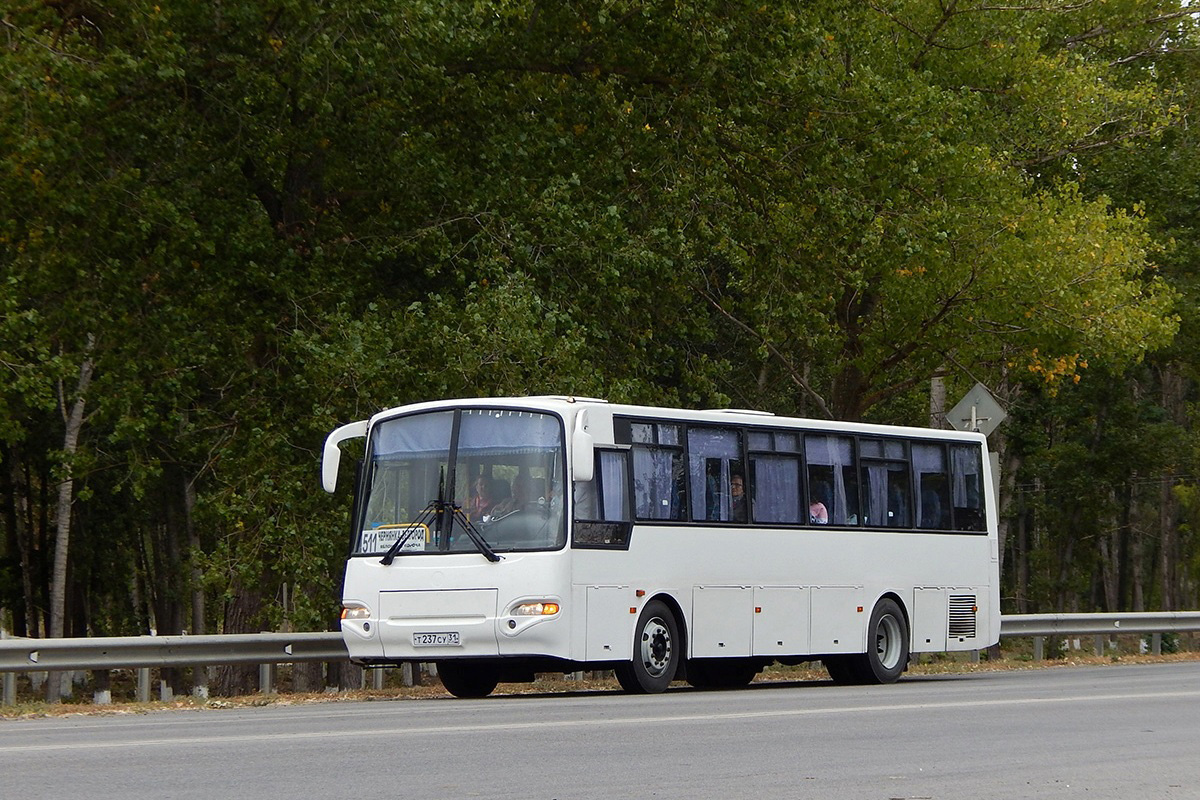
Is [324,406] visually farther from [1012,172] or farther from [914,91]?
[1012,172]

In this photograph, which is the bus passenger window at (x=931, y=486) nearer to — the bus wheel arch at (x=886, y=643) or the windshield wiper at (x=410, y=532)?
the bus wheel arch at (x=886, y=643)

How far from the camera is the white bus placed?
58.1ft

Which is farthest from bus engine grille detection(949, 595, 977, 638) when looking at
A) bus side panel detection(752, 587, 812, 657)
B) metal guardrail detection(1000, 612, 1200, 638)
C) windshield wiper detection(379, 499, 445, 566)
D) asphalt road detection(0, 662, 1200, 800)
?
windshield wiper detection(379, 499, 445, 566)

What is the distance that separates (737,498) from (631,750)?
9406 mm

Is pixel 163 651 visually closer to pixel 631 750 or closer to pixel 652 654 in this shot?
pixel 652 654

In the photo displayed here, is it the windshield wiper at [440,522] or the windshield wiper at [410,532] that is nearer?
the windshield wiper at [440,522]

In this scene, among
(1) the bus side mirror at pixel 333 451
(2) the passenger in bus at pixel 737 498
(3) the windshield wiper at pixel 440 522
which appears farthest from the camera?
(2) the passenger in bus at pixel 737 498

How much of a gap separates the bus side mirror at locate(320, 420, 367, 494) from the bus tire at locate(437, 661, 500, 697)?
7.00 ft

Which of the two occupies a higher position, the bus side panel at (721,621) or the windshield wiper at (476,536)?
the windshield wiper at (476,536)

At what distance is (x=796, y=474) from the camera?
21172 mm

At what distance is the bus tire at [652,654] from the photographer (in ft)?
60.7

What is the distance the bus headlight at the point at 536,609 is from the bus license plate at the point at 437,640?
23.8 inches

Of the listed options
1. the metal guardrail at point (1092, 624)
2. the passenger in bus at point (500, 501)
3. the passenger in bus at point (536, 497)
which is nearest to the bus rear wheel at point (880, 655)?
the metal guardrail at point (1092, 624)

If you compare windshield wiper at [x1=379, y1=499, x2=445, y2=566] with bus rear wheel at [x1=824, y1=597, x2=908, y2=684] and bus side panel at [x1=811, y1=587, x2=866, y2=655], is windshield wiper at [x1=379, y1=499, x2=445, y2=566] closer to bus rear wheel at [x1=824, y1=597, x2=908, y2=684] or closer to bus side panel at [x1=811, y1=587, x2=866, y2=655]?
bus side panel at [x1=811, y1=587, x2=866, y2=655]
